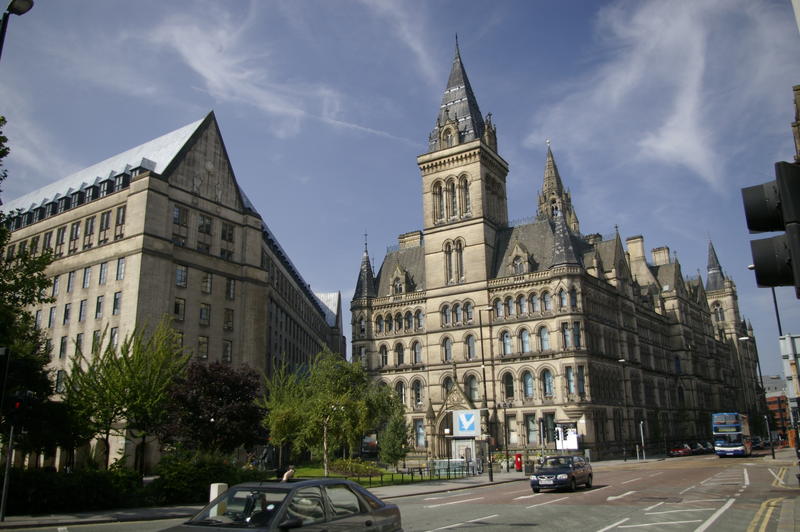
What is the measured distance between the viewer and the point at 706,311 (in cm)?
10144

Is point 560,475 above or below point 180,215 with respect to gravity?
below

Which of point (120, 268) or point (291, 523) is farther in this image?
point (120, 268)

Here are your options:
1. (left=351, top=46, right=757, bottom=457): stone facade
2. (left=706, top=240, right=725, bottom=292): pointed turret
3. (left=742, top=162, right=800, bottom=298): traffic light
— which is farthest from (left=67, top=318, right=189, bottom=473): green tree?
(left=706, top=240, right=725, bottom=292): pointed turret

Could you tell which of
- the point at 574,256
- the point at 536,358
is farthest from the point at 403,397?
Result: the point at 574,256

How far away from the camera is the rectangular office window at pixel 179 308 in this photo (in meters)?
49.5

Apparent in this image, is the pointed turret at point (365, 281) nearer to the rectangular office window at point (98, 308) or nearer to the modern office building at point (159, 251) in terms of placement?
the modern office building at point (159, 251)

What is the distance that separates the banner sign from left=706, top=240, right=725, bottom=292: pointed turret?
3948 inches

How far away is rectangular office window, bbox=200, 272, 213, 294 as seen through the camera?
52.2 m

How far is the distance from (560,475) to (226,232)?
39694 mm

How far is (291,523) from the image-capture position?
25.0 feet

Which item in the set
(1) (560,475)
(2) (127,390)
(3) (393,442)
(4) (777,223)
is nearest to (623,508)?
(1) (560,475)

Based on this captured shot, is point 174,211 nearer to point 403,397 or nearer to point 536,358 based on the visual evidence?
point 403,397

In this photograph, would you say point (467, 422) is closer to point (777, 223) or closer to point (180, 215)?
point (180, 215)

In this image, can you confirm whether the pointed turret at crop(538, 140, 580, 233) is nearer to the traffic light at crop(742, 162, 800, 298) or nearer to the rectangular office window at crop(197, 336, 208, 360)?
the rectangular office window at crop(197, 336, 208, 360)
